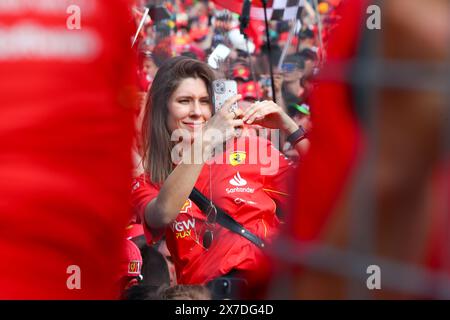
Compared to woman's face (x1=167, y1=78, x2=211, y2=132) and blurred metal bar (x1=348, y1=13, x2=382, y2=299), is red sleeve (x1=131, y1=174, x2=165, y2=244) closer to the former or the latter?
woman's face (x1=167, y1=78, x2=211, y2=132)

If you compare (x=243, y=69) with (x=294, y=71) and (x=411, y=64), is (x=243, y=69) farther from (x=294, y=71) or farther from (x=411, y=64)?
(x=411, y=64)

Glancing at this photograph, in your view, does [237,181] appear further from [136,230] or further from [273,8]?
[273,8]

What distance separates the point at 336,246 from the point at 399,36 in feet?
0.77

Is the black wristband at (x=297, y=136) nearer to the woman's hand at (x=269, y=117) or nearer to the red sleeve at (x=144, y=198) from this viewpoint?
the woman's hand at (x=269, y=117)

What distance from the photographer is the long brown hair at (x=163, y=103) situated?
1991 millimetres

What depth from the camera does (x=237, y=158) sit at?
2025 mm

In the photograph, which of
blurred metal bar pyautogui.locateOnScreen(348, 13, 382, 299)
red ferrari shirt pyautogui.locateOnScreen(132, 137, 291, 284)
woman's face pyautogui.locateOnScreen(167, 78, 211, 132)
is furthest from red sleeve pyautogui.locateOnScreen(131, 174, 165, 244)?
blurred metal bar pyautogui.locateOnScreen(348, 13, 382, 299)

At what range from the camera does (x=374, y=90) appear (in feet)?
2.60

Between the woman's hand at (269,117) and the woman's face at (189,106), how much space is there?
0.10 meters

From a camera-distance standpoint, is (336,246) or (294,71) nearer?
(336,246)

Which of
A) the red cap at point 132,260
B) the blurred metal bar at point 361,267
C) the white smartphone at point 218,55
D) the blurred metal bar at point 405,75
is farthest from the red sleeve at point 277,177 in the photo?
the blurred metal bar at point 405,75

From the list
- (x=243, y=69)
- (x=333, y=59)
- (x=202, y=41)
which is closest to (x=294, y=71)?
(x=243, y=69)

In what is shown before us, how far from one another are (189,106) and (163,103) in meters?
0.07

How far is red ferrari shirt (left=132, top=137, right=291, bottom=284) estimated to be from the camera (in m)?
2.01
